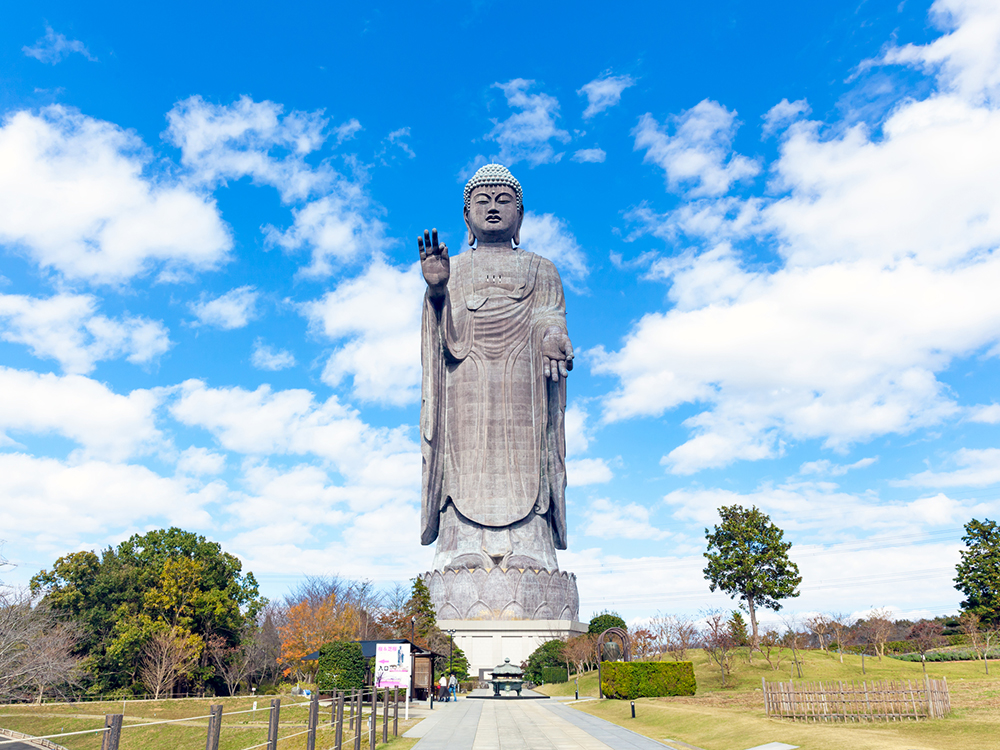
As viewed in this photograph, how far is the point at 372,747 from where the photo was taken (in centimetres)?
1323

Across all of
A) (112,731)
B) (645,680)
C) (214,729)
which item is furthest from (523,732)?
(112,731)

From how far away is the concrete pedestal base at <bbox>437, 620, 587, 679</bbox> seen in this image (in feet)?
152

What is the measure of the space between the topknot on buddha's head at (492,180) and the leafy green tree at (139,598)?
101 feet

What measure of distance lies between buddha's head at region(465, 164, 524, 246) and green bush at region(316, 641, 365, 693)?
115ft

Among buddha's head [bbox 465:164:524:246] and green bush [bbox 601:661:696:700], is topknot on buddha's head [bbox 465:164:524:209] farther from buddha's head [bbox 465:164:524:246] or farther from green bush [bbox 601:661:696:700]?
green bush [bbox 601:661:696:700]

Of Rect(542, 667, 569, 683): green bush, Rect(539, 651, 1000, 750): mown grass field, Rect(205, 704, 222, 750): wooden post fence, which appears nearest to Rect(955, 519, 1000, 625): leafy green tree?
Rect(539, 651, 1000, 750): mown grass field

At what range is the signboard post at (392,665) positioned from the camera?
18219 mm

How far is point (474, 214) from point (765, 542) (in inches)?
1210

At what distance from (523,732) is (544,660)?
95.5 feet

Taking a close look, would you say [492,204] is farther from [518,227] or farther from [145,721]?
[145,721]

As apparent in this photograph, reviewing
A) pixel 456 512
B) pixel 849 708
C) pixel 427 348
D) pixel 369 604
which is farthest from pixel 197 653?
pixel 369 604

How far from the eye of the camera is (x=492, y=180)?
53906 millimetres

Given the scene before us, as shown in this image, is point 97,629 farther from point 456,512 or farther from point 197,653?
point 456,512

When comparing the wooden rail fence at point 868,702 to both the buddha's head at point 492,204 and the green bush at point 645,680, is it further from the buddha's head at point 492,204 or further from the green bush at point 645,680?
the buddha's head at point 492,204
